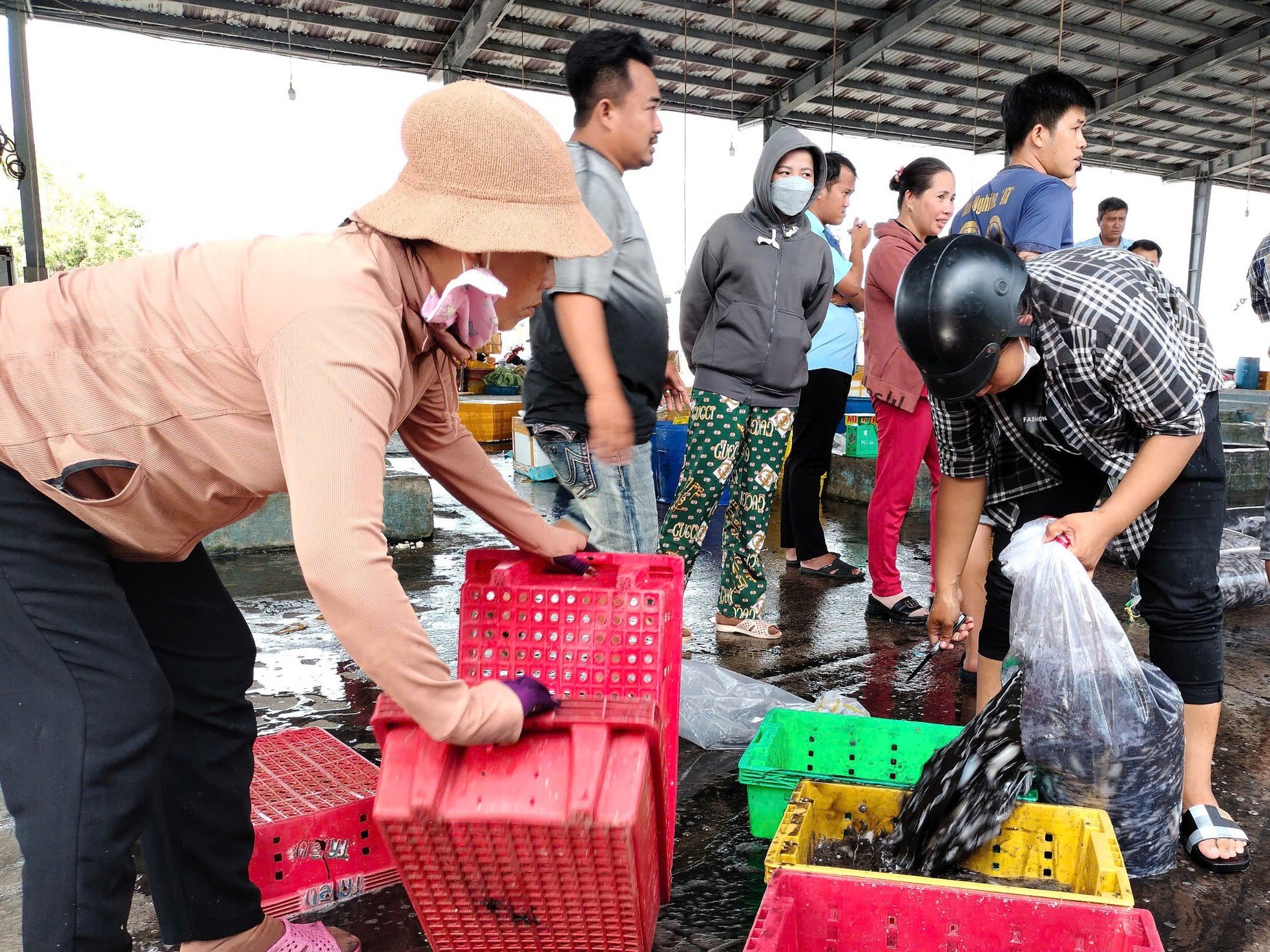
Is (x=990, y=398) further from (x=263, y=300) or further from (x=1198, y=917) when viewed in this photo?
(x=263, y=300)

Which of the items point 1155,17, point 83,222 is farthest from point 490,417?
point 83,222

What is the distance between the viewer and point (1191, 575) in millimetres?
2023

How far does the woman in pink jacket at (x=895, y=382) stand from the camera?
3.68 meters

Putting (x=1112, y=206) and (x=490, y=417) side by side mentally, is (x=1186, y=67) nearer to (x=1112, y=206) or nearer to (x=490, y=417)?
(x=1112, y=206)

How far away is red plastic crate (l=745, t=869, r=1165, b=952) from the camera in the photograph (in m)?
1.31

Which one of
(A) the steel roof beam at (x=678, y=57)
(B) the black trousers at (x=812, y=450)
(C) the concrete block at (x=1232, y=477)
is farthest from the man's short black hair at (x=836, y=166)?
(A) the steel roof beam at (x=678, y=57)

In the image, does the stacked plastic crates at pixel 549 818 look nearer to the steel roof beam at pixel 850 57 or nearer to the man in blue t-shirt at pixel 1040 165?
the man in blue t-shirt at pixel 1040 165

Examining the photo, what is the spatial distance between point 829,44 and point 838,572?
29.2ft

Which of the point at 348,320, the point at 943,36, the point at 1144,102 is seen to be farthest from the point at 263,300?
the point at 1144,102

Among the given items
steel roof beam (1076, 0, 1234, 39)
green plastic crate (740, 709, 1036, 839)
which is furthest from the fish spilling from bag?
steel roof beam (1076, 0, 1234, 39)

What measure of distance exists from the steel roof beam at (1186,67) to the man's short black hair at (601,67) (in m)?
10.1

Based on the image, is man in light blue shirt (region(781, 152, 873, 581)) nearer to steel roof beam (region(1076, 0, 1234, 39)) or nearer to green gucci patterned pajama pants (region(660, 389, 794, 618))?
green gucci patterned pajama pants (region(660, 389, 794, 618))

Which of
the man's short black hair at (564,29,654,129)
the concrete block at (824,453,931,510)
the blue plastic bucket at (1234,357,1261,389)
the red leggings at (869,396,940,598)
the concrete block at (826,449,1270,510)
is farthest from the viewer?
the blue plastic bucket at (1234,357,1261,389)

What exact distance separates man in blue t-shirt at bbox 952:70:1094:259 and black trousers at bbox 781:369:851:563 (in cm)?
155
